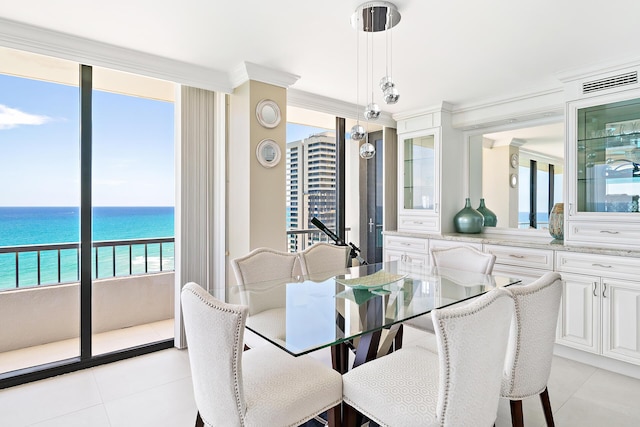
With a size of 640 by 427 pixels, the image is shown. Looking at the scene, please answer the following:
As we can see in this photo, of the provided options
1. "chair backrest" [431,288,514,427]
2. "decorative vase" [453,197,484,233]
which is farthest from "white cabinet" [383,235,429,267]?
"chair backrest" [431,288,514,427]

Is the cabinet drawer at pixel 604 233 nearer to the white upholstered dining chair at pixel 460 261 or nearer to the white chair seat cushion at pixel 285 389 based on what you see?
the white upholstered dining chair at pixel 460 261

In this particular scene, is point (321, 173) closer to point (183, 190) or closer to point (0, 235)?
point (183, 190)

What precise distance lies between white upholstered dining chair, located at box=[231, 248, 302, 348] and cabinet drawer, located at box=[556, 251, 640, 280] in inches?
88.5

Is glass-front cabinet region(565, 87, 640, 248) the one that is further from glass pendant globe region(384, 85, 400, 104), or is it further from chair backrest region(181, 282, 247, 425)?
chair backrest region(181, 282, 247, 425)

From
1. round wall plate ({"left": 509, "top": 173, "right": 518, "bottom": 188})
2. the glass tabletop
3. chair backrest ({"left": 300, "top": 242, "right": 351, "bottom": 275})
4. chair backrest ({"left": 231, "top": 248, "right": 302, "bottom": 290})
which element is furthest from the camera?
round wall plate ({"left": 509, "top": 173, "right": 518, "bottom": 188})

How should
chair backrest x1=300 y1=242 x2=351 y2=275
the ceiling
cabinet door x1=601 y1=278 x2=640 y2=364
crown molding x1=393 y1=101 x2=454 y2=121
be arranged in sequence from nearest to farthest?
the ceiling → cabinet door x1=601 y1=278 x2=640 y2=364 → chair backrest x1=300 y1=242 x2=351 y2=275 → crown molding x1=393 y1=101 x2=454 y2=121

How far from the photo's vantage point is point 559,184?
337 centimetres

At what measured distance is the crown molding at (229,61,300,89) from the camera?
9.40ft

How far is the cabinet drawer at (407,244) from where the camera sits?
3.95 metres

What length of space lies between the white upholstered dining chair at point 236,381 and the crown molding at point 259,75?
2.07m

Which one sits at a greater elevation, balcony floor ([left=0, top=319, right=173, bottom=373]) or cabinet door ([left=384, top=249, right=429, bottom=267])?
cabinet door ([left=384, top=249, right=429, bottom=267])

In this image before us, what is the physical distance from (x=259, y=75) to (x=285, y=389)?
2.46 metres

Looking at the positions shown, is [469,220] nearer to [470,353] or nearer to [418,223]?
[418,223]

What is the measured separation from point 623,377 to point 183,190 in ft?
12.6
